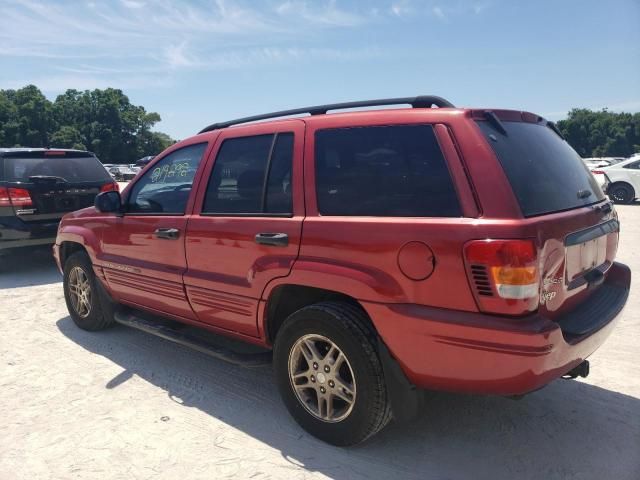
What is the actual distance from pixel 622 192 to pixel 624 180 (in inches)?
16.6

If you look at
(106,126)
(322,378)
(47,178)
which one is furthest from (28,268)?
(106,126)

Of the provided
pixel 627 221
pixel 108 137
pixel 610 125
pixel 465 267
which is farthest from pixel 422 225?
pixel 610 125

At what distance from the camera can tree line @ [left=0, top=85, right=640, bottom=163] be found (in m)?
69.6

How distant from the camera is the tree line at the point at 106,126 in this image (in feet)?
228

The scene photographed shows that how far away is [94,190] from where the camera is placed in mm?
7426

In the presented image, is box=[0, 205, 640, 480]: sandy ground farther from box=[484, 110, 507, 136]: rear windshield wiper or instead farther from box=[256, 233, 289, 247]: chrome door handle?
box=[484, 110, 507, 136]: rear windshield wiper

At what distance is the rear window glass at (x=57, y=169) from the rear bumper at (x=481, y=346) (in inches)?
244

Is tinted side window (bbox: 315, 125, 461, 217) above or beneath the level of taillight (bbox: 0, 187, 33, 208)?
above

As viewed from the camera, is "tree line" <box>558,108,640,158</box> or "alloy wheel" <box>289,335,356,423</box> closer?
"alloy wheel" <box>289,335,356,423</box>

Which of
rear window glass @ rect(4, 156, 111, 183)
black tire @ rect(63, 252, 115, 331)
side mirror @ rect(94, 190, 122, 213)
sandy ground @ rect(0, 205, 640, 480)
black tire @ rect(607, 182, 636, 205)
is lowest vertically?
sandy ground @ rect(0, 205, 640, 480)

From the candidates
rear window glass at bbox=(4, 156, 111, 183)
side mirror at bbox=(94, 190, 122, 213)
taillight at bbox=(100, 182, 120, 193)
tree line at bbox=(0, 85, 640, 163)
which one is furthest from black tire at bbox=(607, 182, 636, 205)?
Result: tree line at bbox=(0, 85, 640, 163)

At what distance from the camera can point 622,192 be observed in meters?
16.1

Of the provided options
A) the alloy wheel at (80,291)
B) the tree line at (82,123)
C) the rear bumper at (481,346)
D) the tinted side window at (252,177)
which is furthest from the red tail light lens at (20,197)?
the tree line at (82,123)

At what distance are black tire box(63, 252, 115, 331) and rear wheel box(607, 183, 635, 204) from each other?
1631 cm
